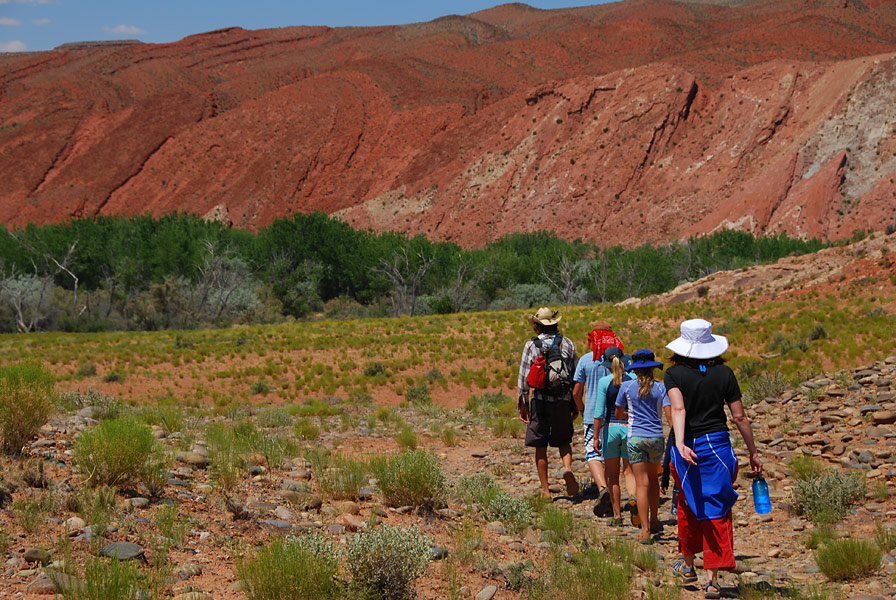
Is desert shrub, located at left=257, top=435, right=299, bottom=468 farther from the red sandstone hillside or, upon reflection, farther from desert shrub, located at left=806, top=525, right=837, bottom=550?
the red sandstone hillside

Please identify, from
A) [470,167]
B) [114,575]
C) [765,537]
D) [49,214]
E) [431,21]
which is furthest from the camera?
[431,21]

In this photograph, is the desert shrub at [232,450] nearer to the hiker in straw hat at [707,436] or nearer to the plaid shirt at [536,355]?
the plaid shirt at [536,355]

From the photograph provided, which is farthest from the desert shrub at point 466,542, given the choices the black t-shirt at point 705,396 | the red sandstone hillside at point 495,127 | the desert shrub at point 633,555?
the red sandstone hillside at point 495,127

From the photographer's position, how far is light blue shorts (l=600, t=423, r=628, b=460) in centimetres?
731

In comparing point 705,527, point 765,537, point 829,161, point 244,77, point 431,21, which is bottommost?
point 765,537

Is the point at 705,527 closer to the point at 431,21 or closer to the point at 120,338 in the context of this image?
the point at 120,338

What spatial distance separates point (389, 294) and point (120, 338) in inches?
1009

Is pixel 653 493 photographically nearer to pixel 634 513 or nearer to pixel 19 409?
pixel 634 513

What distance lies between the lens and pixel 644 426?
6.79m

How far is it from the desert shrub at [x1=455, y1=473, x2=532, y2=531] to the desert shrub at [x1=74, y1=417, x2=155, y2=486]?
3.15 metres

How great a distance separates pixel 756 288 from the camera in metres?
30.5

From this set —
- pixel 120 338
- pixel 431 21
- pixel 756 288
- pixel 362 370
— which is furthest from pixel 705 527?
pixel 431 21

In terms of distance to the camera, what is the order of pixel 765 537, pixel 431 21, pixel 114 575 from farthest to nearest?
pixel 431 21 < pixel 765 537 < pixel 114 575

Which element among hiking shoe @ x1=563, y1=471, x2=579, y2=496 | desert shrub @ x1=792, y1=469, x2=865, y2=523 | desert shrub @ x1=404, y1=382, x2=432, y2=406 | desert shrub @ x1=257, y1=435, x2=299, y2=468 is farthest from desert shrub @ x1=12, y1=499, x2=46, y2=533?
desert shrub @ x1=404, y1=382, x2=432, y2=406
